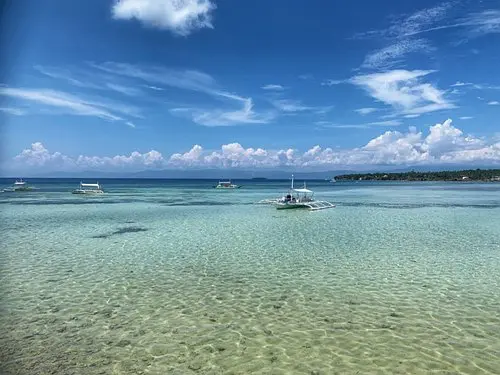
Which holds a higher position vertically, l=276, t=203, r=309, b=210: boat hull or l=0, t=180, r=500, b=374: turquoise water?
l=276, t=203, r=309, b=210: boat hull

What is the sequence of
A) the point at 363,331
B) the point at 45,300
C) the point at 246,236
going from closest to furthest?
Result: the point at 363,331, the point at 45,300, the point at 246,236

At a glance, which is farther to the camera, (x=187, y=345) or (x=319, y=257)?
(x=319, y=257)

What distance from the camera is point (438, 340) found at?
9984 mm

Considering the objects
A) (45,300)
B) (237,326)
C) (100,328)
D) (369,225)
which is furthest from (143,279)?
(369,225)

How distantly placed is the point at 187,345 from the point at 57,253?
47.4ft

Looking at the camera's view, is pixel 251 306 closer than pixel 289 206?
Yes

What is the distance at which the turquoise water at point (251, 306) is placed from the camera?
9.03 meters

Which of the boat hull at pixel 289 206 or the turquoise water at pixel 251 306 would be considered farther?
the boat hull at pixel 289 206

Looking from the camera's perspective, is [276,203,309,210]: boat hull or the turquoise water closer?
the turquoise water

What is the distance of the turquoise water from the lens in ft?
29.6

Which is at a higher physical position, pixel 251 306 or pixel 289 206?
pixel 289 206

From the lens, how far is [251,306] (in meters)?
12.7

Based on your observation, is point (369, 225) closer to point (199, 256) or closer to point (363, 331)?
point (199, 256)

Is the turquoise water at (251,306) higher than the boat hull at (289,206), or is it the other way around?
the boat hull at (289,206)
